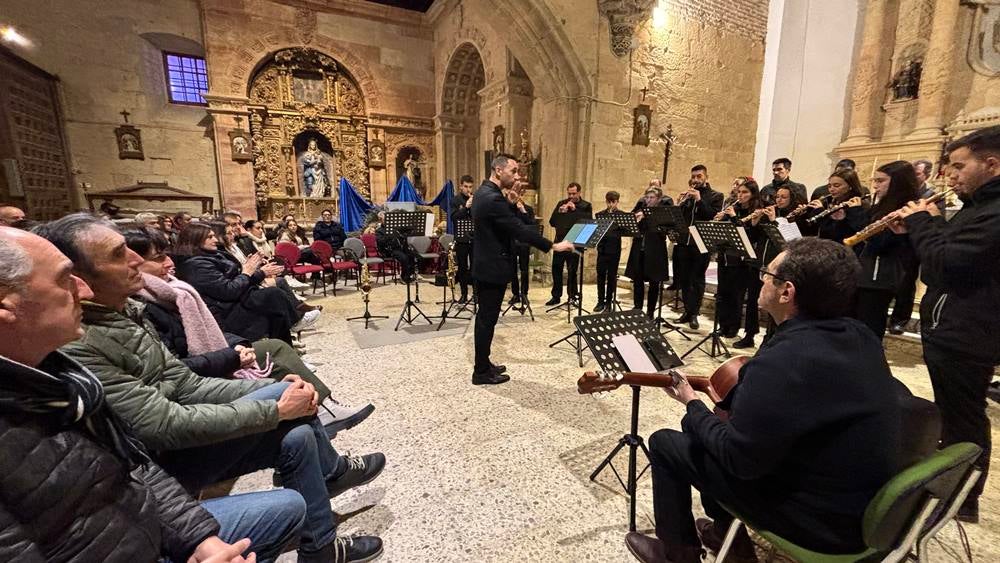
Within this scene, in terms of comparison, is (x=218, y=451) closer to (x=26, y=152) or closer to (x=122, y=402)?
(x=122, y=402)

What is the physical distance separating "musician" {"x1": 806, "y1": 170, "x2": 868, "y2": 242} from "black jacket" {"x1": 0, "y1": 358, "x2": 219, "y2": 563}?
4.52 metres

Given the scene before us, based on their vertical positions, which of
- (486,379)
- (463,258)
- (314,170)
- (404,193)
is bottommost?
(486,379)

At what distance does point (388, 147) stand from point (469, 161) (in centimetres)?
243

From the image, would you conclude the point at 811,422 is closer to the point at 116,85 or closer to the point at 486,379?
the point at 486,379

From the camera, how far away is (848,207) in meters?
3.39

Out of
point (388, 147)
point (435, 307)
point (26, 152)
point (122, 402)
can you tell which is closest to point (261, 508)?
point (122, 402)

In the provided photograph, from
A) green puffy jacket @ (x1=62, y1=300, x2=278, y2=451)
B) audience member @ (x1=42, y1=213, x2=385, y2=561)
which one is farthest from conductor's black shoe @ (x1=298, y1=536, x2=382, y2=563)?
green puffy jacket @ (x1=62, y1=300, x2=278, y2=451)

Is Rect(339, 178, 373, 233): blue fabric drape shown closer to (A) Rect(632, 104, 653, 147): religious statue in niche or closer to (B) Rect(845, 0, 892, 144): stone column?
(A) Rect(632, 104, 653, 147): religious statue in niche

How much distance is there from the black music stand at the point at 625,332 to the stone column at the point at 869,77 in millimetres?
8292

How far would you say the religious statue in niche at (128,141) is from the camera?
9867mm

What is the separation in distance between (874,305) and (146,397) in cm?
427

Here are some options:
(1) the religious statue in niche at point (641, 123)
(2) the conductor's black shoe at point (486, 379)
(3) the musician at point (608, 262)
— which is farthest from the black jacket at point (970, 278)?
(1) the religious statue in niche at point (641, 123)

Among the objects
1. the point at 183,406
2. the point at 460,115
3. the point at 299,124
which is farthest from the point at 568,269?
→ the point at 299,124

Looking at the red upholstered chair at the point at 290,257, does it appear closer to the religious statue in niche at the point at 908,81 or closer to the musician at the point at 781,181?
the musician at the point at 781,181
